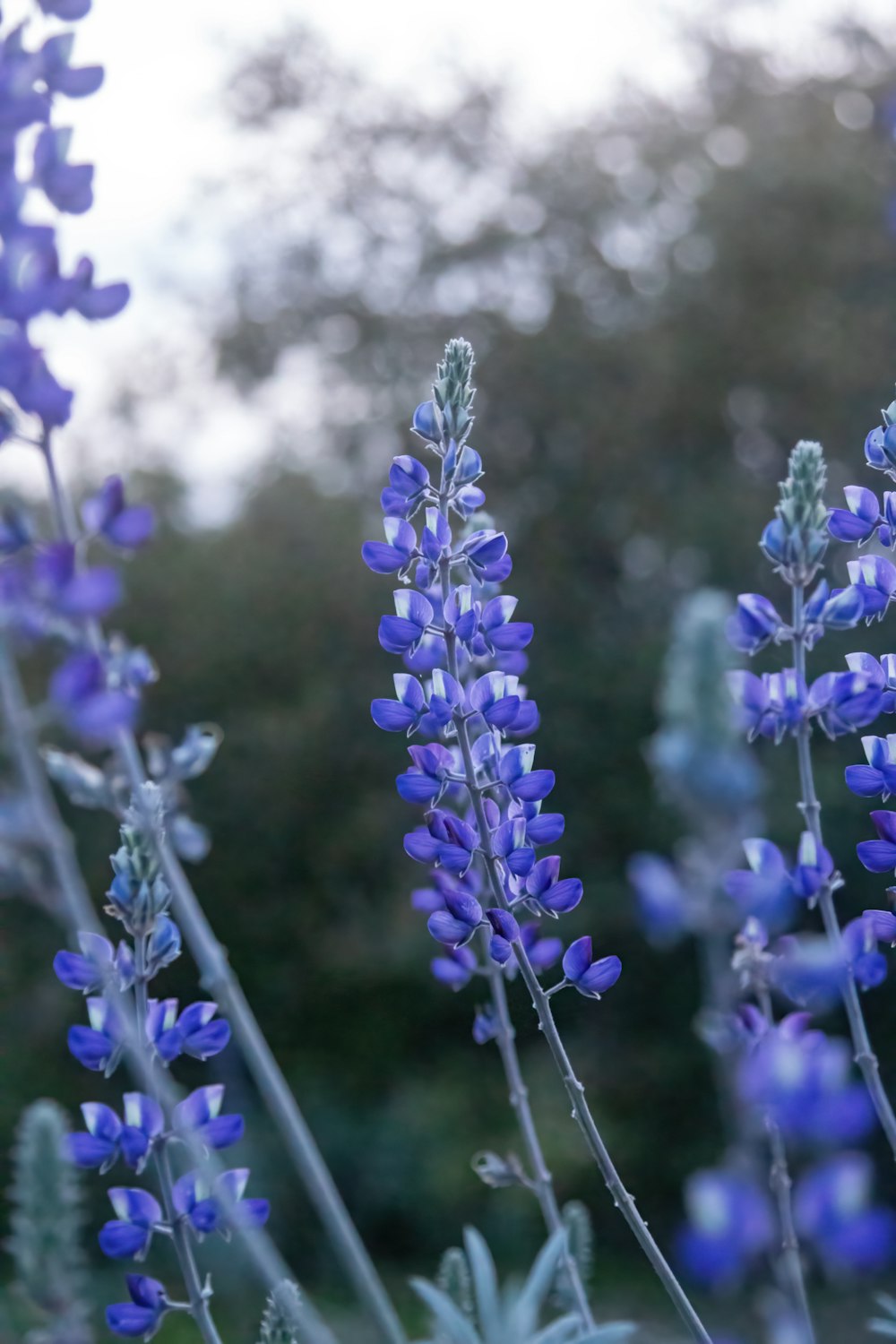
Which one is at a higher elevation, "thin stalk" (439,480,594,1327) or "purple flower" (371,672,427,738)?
"purple flower" (371,672,427,738)

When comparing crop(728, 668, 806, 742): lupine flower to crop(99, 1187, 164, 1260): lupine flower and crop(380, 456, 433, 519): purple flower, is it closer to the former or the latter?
crop(380, 456, 433, 519): purple flower

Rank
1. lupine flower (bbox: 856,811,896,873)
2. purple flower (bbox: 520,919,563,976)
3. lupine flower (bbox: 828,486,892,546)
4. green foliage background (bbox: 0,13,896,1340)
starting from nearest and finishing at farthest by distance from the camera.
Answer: lupine flower (bbox: 856,811,896,873) < lupine flower (bbox: 828,486,892,546) < purple flower (bbox: 520,919,563,976) < green foliage background (bbox: 0,13,896,1340)

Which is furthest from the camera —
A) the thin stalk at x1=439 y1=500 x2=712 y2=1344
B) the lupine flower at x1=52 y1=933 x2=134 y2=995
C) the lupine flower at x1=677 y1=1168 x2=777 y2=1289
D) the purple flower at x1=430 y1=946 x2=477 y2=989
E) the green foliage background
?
the green foliage background

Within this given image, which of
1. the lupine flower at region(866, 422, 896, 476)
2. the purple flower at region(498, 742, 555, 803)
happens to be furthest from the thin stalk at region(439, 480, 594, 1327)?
the lupine flower at region(866, 422, 896, 476)

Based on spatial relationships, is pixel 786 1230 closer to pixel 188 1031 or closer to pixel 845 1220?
pixel 845 1220

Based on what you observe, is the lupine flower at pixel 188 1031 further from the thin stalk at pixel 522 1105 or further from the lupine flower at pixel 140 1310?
the thin stalk at pixel 522 1105

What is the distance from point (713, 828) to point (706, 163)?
9.01m

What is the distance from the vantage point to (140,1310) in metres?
1.36

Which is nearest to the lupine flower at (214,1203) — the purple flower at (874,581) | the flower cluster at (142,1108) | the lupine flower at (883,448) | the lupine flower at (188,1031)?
the flower cluster at (142,1108)

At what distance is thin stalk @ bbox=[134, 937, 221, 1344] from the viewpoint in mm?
1282

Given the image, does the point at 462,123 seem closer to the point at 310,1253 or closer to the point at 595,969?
the point at 310,1253

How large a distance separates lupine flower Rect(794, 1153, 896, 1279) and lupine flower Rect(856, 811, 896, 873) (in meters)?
0.62

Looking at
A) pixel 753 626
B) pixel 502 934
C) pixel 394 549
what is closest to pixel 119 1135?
pixel 502 934

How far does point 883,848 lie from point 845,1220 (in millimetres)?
662
